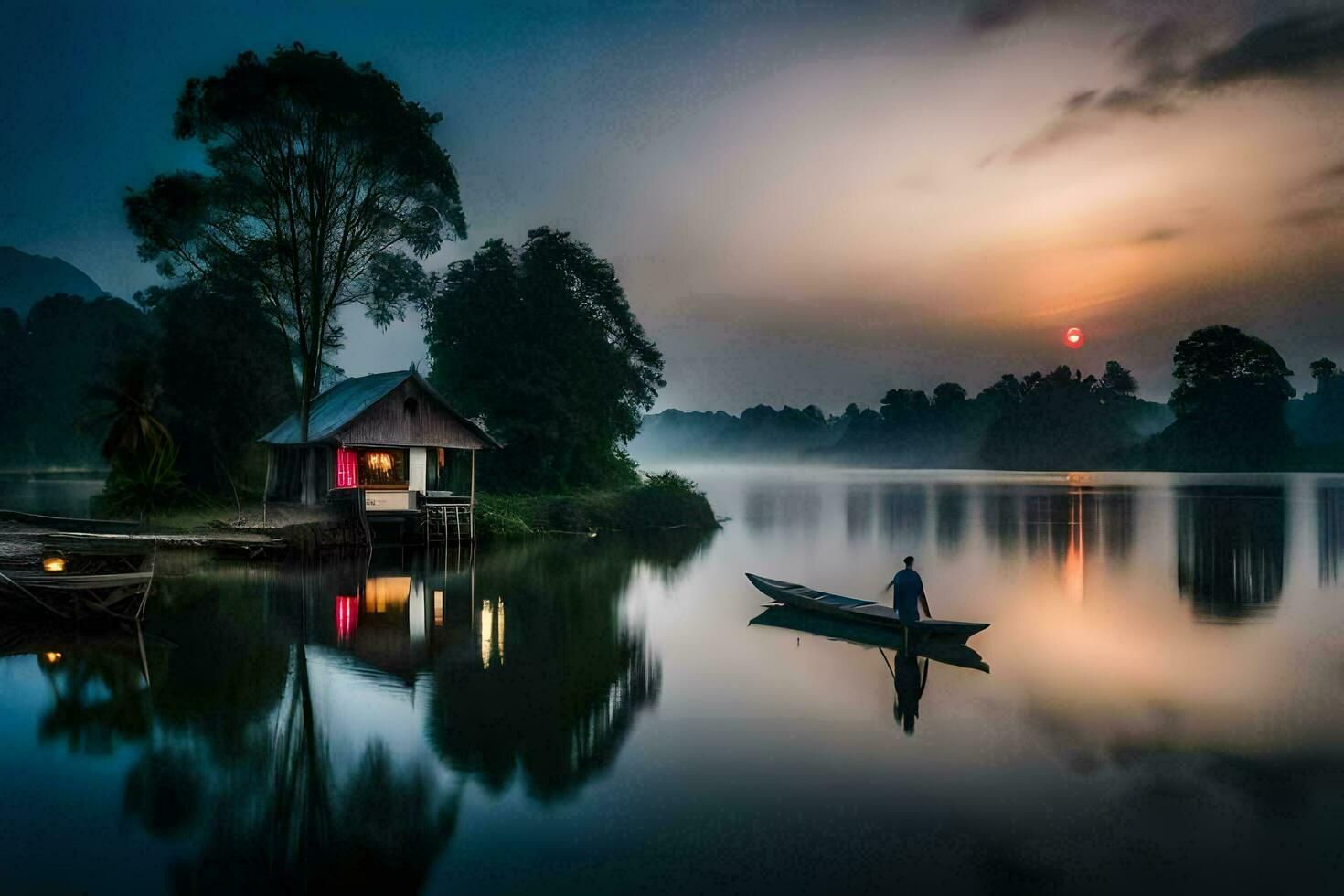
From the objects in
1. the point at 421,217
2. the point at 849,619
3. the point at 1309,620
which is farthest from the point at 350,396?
the point at 1309,620

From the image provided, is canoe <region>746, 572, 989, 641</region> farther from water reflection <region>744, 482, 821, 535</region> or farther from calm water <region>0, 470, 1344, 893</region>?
water reflection <region>744, 482, 821, 535</region>

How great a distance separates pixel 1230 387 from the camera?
452ft

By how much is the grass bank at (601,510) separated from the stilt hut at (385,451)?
9.86ft

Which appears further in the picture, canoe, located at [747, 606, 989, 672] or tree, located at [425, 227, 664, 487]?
tree, located at [425, 227, 664, 487]

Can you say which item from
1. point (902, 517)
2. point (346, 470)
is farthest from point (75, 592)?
point (902, 517)

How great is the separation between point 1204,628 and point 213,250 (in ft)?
135

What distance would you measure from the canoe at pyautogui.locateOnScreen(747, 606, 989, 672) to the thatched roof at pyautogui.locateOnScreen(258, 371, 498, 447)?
63.1 feet

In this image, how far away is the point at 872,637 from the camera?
719 inches

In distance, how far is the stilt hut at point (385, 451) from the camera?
109 ft

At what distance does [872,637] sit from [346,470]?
2430 centimetres

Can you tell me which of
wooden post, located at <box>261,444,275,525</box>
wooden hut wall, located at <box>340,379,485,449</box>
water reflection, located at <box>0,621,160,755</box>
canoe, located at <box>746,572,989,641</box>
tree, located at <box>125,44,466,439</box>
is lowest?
water reflection, located at <box>0,621,160,755</box>

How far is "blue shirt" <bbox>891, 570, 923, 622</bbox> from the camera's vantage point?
16.8m

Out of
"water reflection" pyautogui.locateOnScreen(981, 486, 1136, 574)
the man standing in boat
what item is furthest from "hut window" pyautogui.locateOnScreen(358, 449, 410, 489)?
"water reflection" pyautogui.locateOnScreen(981, 486, 1136, 574)

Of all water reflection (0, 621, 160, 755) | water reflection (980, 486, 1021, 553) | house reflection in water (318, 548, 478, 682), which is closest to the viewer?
water reflection (0, 621, 160, 755)
